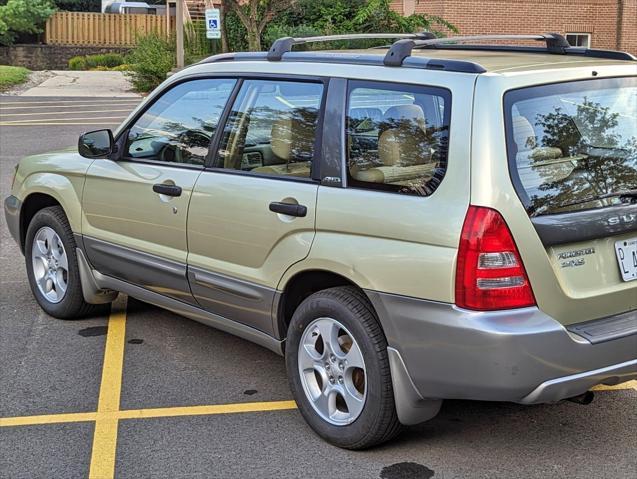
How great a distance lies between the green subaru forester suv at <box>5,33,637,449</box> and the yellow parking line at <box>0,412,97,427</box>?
2.75ft

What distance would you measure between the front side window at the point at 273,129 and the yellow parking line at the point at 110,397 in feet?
4.47

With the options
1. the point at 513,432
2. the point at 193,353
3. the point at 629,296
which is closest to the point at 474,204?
the point at 629,296

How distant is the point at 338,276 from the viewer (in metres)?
4.16

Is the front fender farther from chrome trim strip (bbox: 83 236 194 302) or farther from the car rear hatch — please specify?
the car rear hatch

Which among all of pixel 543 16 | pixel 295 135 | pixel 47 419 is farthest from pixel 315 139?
pixel 543 16

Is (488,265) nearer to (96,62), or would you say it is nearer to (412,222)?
(412,222)

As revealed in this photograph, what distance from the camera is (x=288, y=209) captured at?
169 inches

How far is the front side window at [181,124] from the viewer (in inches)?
196

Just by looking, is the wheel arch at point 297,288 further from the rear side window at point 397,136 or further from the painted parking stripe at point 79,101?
the painted parking stripe at point 79,101

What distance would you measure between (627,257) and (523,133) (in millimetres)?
732

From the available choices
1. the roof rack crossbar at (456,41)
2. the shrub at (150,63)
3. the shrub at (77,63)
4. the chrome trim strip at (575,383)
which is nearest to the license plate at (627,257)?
the chrome trim strip at (575,383)

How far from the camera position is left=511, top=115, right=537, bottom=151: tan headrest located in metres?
3.72

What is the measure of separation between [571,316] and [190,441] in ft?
6.05

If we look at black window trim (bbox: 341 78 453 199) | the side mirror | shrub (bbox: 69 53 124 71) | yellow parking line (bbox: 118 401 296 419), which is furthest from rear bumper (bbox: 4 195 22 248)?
shrub (bbox: 69 53 124 71)
